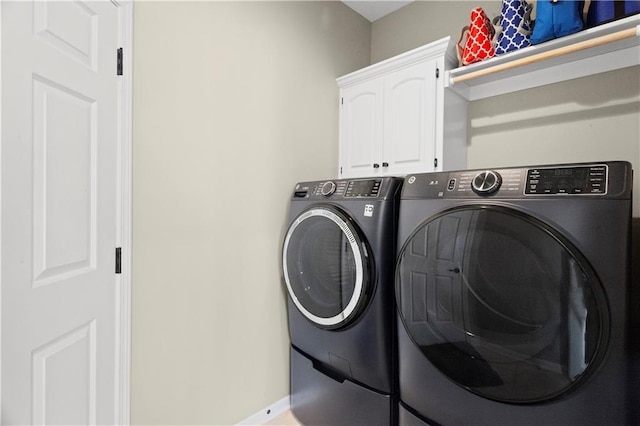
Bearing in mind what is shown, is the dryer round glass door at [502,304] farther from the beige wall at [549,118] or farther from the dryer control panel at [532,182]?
the beige wall at [549,118]

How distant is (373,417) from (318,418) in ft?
1.36

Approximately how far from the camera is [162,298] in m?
1.51

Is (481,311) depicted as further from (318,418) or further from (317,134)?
(317,134)

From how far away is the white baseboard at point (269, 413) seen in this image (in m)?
1.86

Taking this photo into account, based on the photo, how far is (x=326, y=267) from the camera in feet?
5.43

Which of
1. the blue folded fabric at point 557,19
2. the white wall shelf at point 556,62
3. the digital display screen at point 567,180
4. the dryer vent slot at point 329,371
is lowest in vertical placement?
the dryer vent slot at point 329,371

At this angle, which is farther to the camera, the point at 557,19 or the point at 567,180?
the point at 557,19

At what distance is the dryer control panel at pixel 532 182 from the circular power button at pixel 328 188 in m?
0.46

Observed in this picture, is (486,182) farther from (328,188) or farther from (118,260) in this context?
(118,260)

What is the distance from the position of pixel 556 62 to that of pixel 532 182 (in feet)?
3.26

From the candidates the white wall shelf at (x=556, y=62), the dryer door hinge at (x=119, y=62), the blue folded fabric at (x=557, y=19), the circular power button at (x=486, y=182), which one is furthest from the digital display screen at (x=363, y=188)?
the dryer door hinge at (x=119, y=62)

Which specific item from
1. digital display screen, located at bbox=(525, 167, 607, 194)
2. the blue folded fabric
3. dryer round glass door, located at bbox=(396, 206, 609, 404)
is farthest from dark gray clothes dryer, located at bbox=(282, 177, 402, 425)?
the blue folded fabric

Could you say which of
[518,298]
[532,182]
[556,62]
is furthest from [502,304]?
[556,62]

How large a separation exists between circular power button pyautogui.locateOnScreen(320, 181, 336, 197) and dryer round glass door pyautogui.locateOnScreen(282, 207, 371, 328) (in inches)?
3.8
